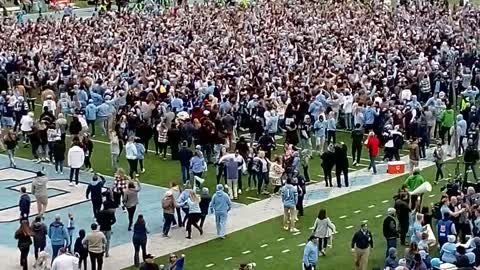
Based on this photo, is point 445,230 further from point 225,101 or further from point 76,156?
point 225,101

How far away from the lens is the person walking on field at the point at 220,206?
25859mm

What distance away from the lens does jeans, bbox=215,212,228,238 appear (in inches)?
1029

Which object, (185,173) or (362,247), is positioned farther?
(185,173)

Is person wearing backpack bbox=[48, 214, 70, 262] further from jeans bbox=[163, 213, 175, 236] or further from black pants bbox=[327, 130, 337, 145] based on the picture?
black pants bbox=[327, 130, 337, 145]

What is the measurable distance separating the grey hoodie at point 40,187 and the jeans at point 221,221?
13.5 feet

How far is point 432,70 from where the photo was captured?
40469 mm

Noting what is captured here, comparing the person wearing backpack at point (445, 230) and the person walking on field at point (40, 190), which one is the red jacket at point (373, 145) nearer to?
the person wearing backpack at point (445, 230)

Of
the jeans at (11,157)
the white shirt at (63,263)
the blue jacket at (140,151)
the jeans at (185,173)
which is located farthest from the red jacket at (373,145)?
the white shirt at (63,263)

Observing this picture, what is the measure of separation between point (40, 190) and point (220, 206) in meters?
4.37

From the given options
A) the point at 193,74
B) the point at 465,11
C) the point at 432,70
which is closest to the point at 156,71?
the point at 193,74

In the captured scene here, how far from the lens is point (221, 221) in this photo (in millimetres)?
26312

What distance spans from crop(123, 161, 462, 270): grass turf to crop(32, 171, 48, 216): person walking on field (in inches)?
A: 149

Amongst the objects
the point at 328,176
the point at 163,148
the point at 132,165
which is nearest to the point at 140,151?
the point at 132,165

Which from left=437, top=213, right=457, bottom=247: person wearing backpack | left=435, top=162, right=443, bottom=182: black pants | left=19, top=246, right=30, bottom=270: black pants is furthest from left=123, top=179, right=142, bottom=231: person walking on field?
left=435, top=162, right=443, bottom=182: black pants
